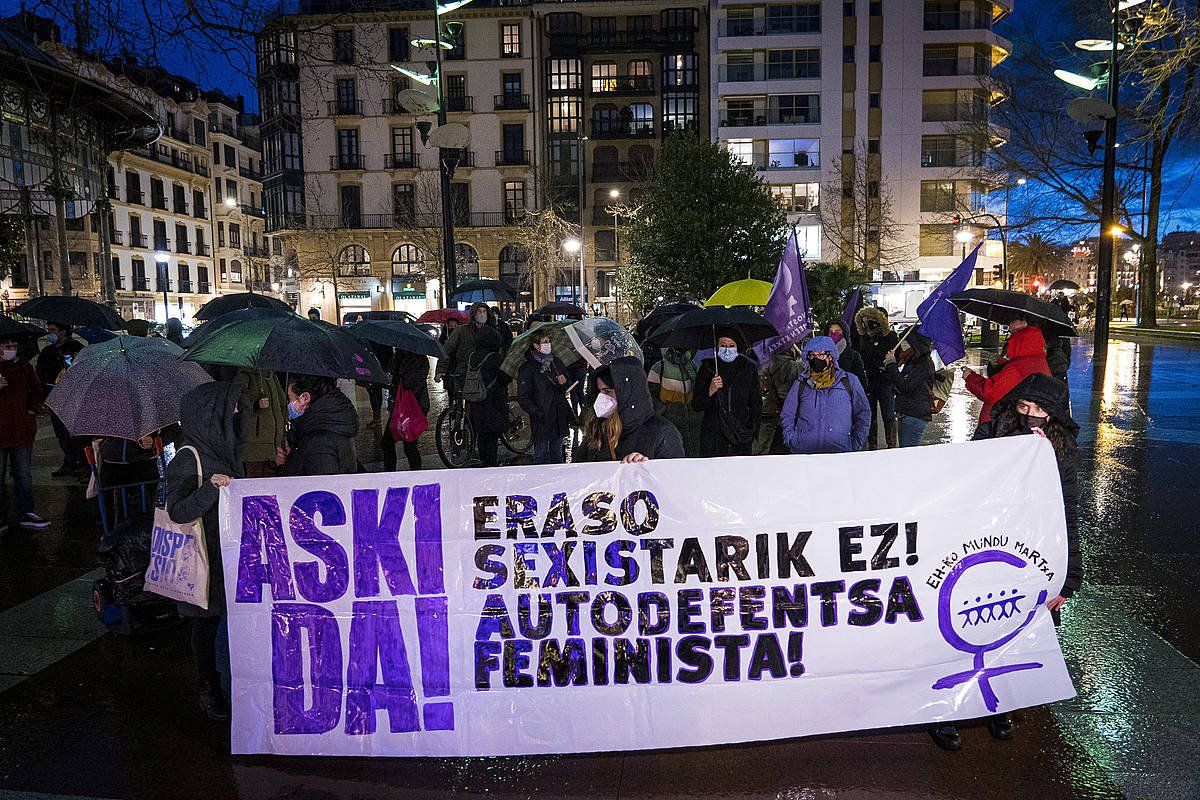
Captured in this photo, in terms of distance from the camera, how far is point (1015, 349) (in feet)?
19.5

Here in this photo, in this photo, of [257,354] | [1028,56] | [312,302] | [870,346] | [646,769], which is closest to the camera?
[646,769]

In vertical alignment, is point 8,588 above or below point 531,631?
below


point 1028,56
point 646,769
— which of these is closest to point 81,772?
point 646,769

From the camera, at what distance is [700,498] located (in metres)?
3.99

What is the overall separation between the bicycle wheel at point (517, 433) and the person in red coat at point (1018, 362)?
6528mm

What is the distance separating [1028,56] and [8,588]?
102 feet

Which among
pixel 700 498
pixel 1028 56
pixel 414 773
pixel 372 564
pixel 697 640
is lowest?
pixel 414 773

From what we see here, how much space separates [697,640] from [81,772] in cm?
287

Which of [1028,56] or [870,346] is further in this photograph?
[1028,56]

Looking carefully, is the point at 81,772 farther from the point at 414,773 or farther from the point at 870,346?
the point at 870,346

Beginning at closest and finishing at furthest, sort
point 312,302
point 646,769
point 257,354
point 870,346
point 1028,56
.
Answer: point 646,769 < point 257,354 < point 870,346 < point 1028,56 < point 312,302

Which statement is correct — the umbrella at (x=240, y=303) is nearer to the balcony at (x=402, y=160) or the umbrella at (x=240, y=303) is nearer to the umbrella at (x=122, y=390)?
the umbrella at (x=122, y=390)

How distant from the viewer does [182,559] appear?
13.3 ft

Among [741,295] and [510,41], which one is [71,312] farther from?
[510,41]
